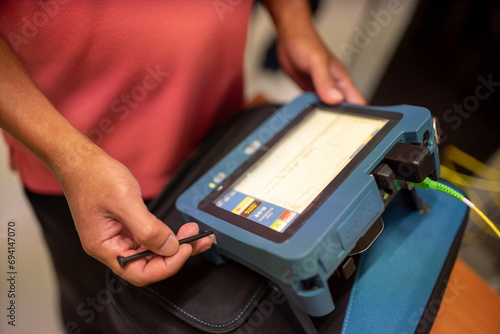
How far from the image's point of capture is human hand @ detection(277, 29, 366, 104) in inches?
27.1

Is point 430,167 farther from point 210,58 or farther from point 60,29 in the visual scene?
point 60,29

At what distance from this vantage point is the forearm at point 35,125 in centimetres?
50

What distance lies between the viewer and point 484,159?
991mm

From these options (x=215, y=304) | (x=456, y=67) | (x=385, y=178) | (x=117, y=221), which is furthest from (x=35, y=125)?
(x=456, y=67)

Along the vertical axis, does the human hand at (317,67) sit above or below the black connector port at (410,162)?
above

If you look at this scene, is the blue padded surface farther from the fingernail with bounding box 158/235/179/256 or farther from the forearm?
the forearm

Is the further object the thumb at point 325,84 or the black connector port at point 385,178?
the thumb at point 325,84

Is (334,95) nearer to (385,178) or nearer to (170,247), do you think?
(385,178)

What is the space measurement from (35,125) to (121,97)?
0.18 m

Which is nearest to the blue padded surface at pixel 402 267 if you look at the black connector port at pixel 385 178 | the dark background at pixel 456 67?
the black connector port at pixel 385 178

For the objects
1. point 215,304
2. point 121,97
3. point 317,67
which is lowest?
point 215,304

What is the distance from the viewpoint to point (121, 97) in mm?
654

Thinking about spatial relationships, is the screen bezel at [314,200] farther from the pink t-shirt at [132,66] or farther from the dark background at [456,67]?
the dark background at [456,67]

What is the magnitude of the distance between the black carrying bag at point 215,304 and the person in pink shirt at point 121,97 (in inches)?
3.1
